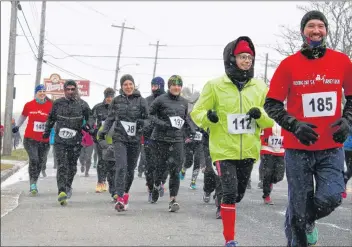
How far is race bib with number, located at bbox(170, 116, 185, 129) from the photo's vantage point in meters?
10.1

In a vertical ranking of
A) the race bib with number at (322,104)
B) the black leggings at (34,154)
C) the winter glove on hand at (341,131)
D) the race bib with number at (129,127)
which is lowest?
the black leggings at (34,154)

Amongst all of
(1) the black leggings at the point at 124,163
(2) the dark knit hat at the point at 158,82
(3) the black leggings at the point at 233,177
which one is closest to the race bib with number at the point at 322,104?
(3) the black leggings at the point at 233,177

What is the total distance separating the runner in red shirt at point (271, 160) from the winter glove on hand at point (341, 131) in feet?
19.4

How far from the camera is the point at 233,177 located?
677 cm

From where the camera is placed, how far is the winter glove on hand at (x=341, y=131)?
17.6ft

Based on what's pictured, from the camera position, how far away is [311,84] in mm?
5555

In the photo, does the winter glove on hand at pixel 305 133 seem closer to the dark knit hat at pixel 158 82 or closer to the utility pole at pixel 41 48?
the dark knit hat at pixel 158 82

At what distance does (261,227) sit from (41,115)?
5.31m

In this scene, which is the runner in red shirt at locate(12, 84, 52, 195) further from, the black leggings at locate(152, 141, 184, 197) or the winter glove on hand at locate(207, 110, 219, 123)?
the winter glove on hand at locate(207, 110, 219, 123)

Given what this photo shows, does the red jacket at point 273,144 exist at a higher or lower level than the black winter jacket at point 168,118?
lower

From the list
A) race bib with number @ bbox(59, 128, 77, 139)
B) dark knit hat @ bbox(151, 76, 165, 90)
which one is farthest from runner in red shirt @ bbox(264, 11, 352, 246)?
dark knit hat @ bbox(151, 76, 165, 90)

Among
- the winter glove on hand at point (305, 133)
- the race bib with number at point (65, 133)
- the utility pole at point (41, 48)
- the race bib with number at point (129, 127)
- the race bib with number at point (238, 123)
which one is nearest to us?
the winter glove on hand at point (305, 133)

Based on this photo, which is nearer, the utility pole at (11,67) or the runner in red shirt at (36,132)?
the runner in red shirt at (36,132)

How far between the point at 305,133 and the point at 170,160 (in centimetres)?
489
